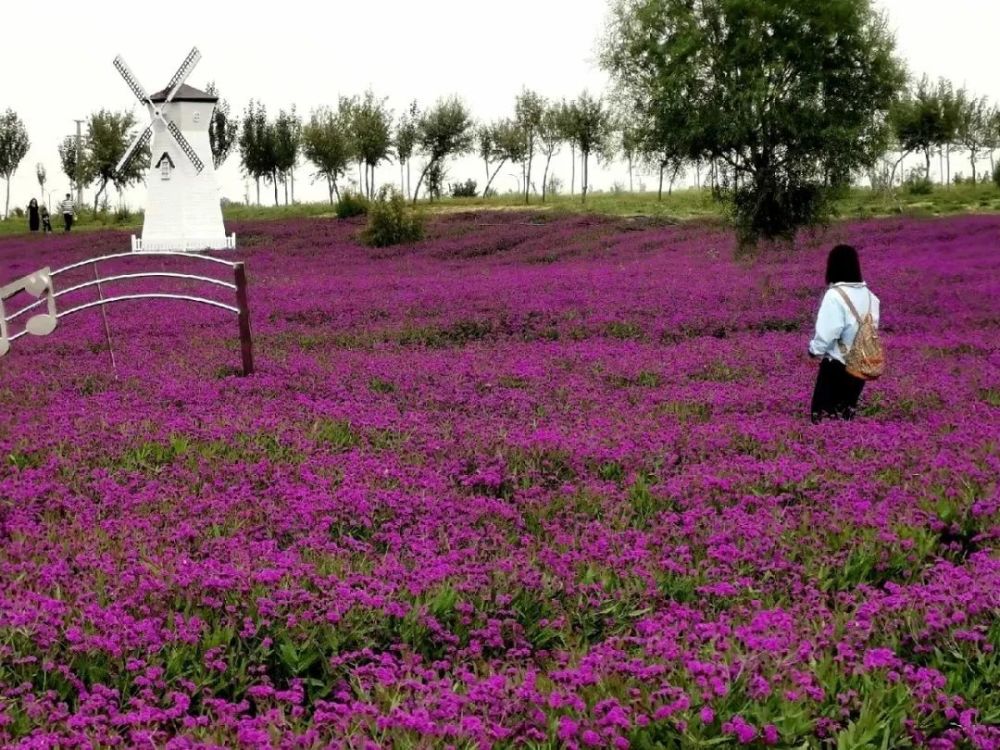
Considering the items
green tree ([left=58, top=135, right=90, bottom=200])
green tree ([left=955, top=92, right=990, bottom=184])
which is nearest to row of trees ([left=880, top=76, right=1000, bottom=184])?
green tree ([left=955, top=92, right=990, bottom=184])

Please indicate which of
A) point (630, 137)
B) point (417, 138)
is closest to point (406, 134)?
point (417, 138)

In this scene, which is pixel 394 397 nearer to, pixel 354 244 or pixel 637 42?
pixel 637 42

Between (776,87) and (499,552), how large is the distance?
2148 centimetres

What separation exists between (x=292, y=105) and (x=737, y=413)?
81.7 metres

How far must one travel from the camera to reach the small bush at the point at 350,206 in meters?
62.7

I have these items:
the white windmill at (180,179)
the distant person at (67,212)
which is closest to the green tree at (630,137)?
the white windmill at (180,179)

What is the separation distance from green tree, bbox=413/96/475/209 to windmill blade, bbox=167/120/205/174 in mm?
25021

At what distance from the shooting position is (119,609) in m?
5.58

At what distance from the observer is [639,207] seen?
61312 mm

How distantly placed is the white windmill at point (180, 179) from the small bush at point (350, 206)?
30.5ft

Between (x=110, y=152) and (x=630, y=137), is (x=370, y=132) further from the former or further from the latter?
(x=630, y=137)

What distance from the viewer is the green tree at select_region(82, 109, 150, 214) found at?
80.9 metres

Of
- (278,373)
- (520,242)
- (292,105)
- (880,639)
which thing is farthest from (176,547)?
(292,105)

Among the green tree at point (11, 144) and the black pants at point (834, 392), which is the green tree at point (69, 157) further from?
the black pants at point (834, 392)
